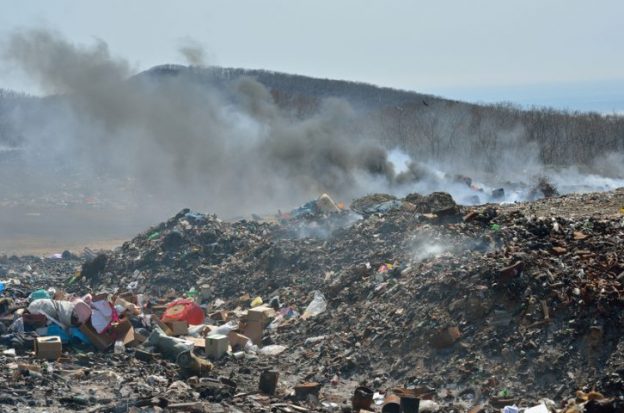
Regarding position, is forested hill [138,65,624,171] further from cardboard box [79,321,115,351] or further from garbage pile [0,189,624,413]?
cardboard box [79,321,115,351]

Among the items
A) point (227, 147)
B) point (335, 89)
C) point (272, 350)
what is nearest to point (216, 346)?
point (272, 350)

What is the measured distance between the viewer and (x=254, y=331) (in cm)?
1087

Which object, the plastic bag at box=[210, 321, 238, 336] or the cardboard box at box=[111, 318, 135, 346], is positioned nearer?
the cardboard box at box=[111, 318, 135, 346]

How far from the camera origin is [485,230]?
37.6ft

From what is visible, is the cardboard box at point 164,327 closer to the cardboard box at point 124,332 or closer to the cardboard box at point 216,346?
the cardboard box at point 124,332

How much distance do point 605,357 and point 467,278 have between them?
2351mm

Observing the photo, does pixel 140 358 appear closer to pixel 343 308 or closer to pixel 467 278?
pixel 343 308

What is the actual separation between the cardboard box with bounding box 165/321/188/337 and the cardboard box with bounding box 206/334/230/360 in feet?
3.12

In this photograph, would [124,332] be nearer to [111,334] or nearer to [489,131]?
[111,334]

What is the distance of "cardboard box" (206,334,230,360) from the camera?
32.0 ft

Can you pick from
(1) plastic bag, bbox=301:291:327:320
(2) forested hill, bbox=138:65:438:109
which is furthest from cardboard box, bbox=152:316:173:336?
(2) forested hill, bbox=138:65:438:109

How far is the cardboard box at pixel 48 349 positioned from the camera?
345 inches

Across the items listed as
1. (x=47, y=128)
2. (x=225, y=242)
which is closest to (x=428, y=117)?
(x=47, y=128)

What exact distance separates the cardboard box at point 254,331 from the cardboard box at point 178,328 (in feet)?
3.03
